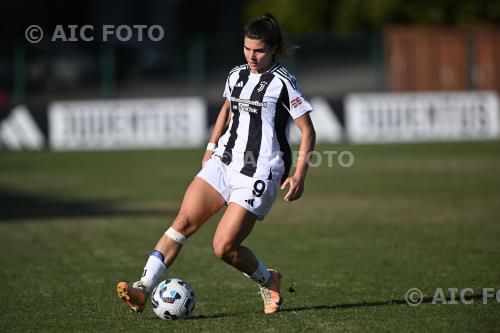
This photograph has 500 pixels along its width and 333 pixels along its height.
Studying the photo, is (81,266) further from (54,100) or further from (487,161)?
(54,100)

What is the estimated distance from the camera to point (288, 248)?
10.8 meters

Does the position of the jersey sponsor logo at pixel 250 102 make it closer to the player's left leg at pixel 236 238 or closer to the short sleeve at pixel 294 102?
the short sleeve at pixel 294 102

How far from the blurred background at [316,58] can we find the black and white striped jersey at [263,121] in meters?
18.8

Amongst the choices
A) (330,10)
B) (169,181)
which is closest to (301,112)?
(169,181)

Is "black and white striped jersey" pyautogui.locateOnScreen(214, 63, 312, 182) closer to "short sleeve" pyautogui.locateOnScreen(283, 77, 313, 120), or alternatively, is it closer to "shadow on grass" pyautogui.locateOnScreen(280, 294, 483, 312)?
"short sleeve" pyautogui.locateOnScreen(283, 77, 313, 120)

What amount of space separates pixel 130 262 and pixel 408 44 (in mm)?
22703

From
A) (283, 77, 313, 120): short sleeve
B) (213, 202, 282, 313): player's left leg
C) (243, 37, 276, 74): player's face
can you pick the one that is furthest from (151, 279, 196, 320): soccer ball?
(243, 37, 276, 74): player's face

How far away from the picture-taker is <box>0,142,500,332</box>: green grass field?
7.18 metres

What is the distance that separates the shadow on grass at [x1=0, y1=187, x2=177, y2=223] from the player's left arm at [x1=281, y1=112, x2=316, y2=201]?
688cm

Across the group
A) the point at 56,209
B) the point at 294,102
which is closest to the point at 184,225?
the point at 294,102

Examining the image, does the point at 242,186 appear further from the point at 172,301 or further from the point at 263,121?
the point at 172,301

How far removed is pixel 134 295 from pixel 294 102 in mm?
1772

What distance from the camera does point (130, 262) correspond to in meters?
9.91
